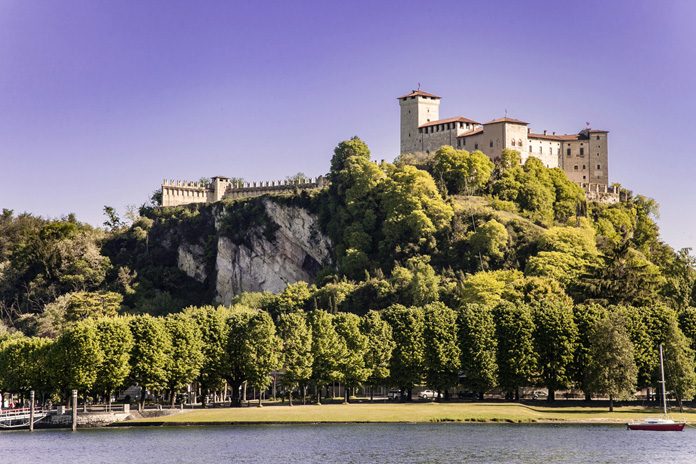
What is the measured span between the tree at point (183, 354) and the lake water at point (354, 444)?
8568 mm

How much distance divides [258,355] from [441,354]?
684 inches

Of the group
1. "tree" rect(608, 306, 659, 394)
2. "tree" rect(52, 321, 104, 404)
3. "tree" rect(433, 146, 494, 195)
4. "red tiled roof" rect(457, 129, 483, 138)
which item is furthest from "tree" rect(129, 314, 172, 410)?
"red tiled roof" rect(457, 129, 483, 138)

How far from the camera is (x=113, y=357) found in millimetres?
105938

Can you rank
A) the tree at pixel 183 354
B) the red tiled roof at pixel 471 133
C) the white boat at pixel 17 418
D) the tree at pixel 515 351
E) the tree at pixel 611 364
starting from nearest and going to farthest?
the white boat at pixel 17 418, the tree at pixel 611 364, the tree at pixel 183 354, the tree at pixel 515 351, the red tiled roof at pixel 471 133

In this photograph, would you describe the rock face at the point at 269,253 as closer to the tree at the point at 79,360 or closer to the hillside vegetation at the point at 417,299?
the hillside vegetation at the point at 417,299

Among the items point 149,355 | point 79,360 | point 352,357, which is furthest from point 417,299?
point 79,360

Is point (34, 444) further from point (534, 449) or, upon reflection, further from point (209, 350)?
point (534, 449)

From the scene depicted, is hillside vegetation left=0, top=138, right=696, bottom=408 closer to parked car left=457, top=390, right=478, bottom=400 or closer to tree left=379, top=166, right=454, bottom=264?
tree left=379, top=166, right=454, bottom=264

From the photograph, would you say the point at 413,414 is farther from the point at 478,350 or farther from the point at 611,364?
the point at 611,364

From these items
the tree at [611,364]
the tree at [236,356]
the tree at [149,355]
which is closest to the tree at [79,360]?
the tree at [149,355]

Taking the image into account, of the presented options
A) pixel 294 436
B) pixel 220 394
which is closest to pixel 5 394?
pixel 220 394

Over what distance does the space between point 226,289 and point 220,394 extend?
65999mm

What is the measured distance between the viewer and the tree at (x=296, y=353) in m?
116

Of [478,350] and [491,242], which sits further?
[491,242]
